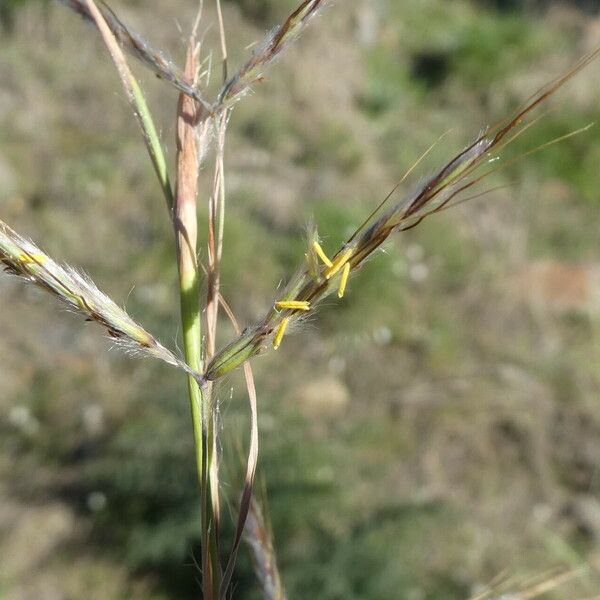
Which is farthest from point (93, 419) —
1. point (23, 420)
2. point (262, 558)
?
point (262, 558)

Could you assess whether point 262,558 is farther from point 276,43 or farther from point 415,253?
point 415,253

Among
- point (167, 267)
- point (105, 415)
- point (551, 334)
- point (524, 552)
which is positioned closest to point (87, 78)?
point (167, 267)

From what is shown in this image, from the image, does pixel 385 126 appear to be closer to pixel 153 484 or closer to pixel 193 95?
pixel 153 484

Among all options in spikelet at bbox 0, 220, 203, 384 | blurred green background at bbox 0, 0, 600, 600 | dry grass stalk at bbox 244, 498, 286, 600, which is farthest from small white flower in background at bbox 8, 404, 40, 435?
spikelet at bbox 0, 220, 203, 384

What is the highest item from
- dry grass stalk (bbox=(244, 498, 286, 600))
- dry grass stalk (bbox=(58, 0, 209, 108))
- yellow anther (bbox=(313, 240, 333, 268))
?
dry grass stalk (bbox=(58, 0, 209, 108))

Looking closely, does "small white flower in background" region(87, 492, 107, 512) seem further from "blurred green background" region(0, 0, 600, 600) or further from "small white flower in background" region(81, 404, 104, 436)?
"small white flower in background" region(81, 404, 104, 436)

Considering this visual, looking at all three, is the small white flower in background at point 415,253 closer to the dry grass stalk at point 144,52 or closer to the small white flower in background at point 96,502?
the small white flower in background at point 96,502
